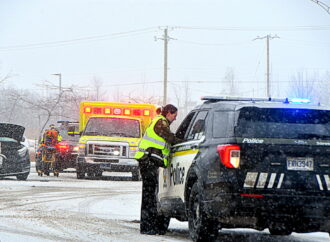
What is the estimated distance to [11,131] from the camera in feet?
74.1

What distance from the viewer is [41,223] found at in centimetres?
1142

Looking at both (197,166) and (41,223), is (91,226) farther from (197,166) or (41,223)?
(197,166)

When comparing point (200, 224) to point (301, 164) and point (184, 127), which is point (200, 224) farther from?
point (184, 127)

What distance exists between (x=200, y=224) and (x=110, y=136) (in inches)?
676

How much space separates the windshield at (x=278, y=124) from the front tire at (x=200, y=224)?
97 cm

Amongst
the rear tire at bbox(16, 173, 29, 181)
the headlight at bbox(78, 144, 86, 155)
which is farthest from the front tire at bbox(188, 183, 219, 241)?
the headlight at bbox(78, 144, 86, 155)

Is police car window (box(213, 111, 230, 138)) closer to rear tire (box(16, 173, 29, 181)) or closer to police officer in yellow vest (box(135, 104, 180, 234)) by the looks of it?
police officer in yellow vest (box(135, 104, 180, 234))

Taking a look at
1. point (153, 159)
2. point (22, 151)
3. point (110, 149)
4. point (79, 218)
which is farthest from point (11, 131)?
point (153, 159)

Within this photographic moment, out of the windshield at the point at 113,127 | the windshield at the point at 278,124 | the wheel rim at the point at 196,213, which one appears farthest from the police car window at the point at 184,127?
the windshield at the point at 113,127

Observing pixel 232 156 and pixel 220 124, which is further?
pixel 220 124

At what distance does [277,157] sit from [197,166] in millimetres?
1018

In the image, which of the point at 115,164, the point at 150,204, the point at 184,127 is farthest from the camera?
the point at 115,164

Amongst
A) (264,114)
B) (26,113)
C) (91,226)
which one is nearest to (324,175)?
(264,114)

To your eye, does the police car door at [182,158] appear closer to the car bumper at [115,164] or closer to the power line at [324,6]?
the car bumper at [115,164]
